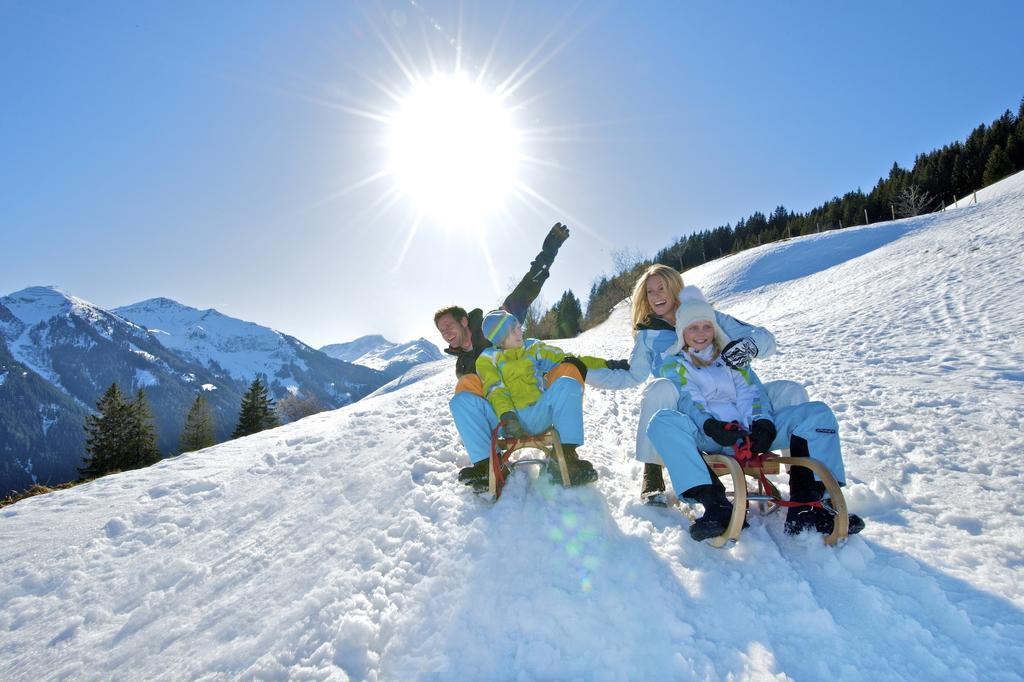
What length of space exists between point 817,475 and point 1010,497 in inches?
54.9

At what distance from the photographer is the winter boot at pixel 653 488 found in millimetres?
2877

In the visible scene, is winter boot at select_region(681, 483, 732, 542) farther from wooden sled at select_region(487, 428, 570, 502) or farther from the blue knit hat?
the blue knit hat

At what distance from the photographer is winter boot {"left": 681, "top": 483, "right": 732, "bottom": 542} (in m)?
2.23

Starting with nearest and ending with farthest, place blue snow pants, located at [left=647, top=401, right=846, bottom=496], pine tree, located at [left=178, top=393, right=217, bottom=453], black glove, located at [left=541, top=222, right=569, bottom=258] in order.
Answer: blue snow pants, located at [left=647, top=401, right=846, bottom=496] → black glove, located at [left=541, top=222, right=569, bottom=258] → pine tree, located at [left=178, top=393, right=217, bottom=453]

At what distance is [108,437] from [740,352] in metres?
33.3

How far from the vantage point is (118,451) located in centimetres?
2484

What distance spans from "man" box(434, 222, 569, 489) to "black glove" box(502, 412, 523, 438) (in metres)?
0.13

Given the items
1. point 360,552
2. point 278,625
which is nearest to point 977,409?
point 360,552

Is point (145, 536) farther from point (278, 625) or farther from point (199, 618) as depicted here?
point (278, 625)

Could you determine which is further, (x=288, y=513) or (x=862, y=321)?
(x=862, y=321)

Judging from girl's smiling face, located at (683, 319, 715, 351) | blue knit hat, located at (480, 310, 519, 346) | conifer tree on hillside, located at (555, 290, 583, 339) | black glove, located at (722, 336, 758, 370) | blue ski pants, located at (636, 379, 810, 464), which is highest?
conifer tree on hillside, located at (555, 290, 583, 339)

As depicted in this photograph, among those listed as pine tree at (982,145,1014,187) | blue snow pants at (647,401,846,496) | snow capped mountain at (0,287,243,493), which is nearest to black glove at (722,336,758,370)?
blue snow pants at (647,401,846,496)

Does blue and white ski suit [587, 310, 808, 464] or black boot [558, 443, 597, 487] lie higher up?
blue and white ski suit [587, 310, 808, 464]

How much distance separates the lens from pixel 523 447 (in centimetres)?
342
